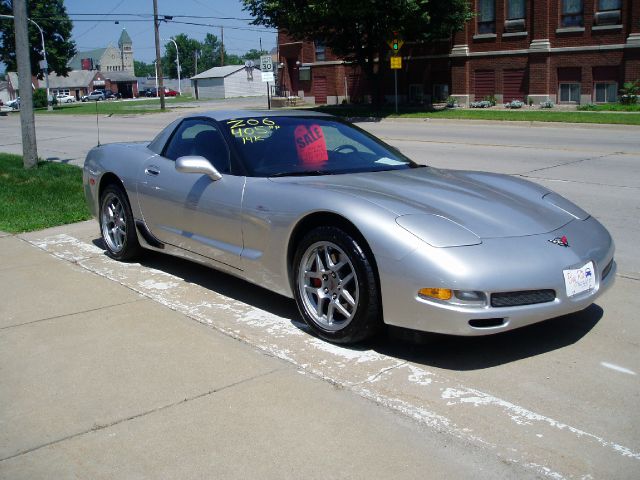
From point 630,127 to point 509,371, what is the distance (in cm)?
1830

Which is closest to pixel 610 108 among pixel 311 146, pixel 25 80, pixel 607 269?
pixel 25 80

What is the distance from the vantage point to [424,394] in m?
3.71

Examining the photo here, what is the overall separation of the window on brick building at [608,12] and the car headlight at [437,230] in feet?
89.7

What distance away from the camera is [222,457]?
3.16 m

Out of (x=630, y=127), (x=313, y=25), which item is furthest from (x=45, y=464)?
(x=313, y=25)

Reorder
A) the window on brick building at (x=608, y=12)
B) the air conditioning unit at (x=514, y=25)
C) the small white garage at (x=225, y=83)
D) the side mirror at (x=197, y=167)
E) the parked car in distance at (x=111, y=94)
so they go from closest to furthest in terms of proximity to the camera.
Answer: the side mirror at (x=197, y=167) → the window on brick building at (x=608, y=12) → the air conditioning unit at (x=514, y=25) → the small white garage at (x=225, y=83) → the parked car in distance at (x=111, y=94)

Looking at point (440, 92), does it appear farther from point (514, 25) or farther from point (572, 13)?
point (572, 13)

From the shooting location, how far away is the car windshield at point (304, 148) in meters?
5.14

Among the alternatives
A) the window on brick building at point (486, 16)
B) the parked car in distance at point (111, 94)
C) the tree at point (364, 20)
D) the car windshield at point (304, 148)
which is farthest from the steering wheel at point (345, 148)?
the parked car in distance at point (111, 94)

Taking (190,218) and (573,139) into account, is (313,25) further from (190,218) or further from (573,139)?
(190,218)

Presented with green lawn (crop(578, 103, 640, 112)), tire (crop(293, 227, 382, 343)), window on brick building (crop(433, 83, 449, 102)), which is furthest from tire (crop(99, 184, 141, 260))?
window on brick building (crop(433, 83, 449, 102))

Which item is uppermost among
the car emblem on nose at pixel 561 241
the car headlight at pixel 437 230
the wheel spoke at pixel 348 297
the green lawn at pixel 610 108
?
the green lawn at pixel 610 108

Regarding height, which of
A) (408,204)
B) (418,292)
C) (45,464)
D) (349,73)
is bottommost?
(45,464)

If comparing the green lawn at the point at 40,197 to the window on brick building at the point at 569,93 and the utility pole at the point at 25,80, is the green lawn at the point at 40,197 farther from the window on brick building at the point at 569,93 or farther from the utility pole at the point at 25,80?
the window on brick building at the point at 569,93
